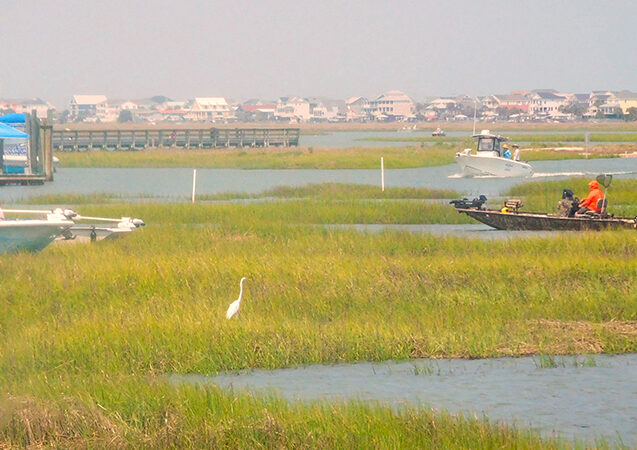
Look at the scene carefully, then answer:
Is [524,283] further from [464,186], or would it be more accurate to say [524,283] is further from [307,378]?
[464,186]

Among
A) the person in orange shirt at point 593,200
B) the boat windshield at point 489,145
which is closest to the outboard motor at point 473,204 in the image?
the person in orange shirt at point 593,200

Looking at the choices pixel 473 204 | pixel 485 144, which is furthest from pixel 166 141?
pixel 473 204

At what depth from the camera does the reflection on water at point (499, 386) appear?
506 inches

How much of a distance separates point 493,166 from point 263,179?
14.2 metres

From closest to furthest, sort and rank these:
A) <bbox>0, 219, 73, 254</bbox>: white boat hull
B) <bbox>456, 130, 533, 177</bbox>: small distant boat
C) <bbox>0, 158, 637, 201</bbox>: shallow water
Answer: <bbox>0, 219, 73, 254</bbox>: white boat hull → <bbox>0, 158, 637, 201</bbox>: shallow water → <bbox>456, 130, 533, 177</bbox>: small distant boat

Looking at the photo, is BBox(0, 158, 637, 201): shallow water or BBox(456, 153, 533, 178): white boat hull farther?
BBox(456, 153, 533, 178): white boat hull

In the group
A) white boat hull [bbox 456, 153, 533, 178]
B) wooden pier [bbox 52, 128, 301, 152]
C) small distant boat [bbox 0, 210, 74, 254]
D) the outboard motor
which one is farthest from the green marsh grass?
wooden pier [bbox 52, 128, 301, 152]

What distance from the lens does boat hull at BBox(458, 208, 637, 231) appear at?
25853 millimetres

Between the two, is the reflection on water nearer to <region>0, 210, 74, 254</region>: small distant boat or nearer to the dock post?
<region>0, 210, 74, 254</region>: small distant boat

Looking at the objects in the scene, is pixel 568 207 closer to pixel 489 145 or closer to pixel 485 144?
pixel 489 145

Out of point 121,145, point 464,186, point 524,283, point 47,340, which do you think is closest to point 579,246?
point 524,283

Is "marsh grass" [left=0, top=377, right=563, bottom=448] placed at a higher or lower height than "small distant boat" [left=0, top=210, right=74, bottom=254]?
lower

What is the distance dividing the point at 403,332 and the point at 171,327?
11.0ft

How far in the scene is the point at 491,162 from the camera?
50406 millimetres
